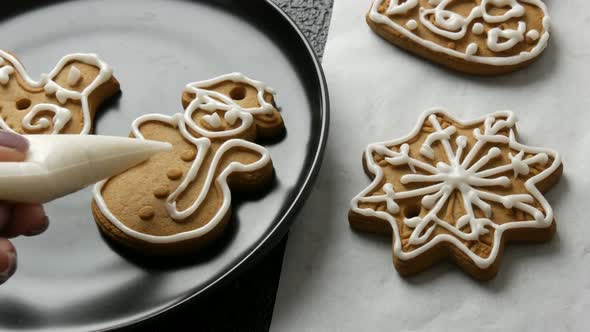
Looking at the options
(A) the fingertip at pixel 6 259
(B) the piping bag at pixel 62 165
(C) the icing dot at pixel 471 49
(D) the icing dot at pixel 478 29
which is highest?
(D) the icing dot at pixel 478 29

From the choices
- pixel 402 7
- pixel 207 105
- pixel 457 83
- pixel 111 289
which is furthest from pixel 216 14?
pixel 111 289

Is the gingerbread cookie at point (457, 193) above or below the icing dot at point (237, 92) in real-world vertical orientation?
below

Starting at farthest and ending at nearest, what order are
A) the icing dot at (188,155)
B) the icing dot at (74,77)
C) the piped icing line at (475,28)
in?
the piped icing line at (475,28) → the icing dot at (74,77) → the icing dot at (188,155)

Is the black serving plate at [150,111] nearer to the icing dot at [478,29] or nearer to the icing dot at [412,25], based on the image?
the icing dot at [412,25]

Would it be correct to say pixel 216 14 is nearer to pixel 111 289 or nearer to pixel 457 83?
pixel 457 83

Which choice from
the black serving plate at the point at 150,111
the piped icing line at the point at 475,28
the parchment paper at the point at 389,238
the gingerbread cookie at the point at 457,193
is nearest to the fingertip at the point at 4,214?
the black serving plate at the point at 150,111

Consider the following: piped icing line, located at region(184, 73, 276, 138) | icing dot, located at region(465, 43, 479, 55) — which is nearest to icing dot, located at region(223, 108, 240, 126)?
piped icing line, located at region(184, 73, 276, 138)

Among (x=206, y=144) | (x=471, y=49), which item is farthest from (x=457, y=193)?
(x=206, y=144)
